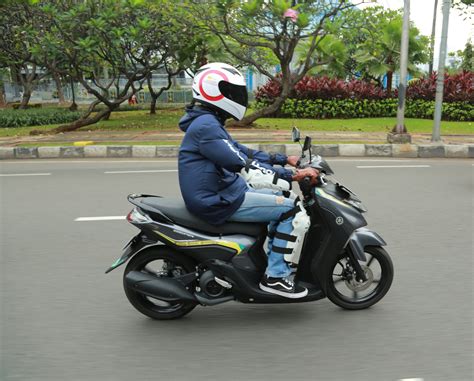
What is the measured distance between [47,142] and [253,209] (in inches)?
419

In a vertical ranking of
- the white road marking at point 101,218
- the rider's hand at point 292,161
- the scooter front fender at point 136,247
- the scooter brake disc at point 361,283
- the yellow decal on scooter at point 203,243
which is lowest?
the white road marking at point 101,218

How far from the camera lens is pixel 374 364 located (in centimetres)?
288

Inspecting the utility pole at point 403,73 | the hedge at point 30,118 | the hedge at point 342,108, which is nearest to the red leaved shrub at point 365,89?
the hedge at point 342,108

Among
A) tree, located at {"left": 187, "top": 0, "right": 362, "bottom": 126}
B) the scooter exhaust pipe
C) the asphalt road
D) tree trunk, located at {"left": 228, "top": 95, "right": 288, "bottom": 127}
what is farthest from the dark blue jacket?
tree trunk, located at {"left": 228, "top": 95, "right": 288, "bottom": 127}

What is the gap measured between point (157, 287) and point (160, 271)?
166 millimetres

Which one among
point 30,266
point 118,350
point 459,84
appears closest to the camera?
point 118,350

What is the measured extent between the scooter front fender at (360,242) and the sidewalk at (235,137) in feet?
28.2

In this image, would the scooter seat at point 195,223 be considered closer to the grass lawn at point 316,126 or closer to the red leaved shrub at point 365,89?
the grass lawn at point 316,126

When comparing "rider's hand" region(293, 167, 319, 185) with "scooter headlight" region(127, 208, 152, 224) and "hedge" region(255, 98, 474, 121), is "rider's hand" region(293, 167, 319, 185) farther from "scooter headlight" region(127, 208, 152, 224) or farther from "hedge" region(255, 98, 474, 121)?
"hedge" region(255, 98, 474, 121)

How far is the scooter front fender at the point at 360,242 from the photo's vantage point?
3434 millimetres

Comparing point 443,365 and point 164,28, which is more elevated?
point 164,28

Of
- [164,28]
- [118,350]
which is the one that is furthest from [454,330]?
[164,28]

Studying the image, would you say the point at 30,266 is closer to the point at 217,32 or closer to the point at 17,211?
the point at 17,211

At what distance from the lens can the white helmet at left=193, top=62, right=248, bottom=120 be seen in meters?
3.17
